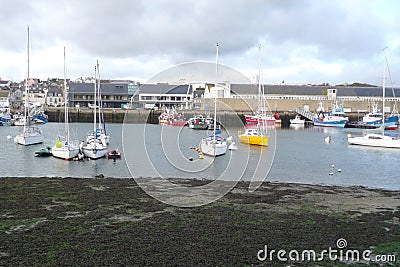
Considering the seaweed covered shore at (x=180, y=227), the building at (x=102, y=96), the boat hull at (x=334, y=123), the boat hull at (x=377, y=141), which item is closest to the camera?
the seaweed covered shore at (x=180, y=227)

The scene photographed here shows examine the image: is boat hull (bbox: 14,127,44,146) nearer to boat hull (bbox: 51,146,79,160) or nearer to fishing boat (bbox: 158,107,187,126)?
boat hull (bbox: 51,146,79,160)

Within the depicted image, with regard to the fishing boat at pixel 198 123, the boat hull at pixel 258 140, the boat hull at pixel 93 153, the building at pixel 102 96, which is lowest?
the boat hull at pixel 93 153

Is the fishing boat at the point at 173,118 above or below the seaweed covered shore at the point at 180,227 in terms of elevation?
above

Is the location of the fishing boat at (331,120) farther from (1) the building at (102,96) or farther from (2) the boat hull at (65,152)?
(2) the boat hull at (65,152)

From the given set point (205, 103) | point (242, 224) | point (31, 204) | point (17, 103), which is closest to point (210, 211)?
point (242, 224)

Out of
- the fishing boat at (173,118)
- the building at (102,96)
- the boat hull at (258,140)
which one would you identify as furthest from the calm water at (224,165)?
the building at (102,96)

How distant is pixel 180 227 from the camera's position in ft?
31.8

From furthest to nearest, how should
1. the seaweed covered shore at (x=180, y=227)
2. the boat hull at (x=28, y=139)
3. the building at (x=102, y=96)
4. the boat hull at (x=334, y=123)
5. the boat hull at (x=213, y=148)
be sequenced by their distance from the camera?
the building at (x=102, y=96) → the boat hull at (x=334, y=123) → the boat hull at (x=28, y=139) → the boat hull at (x=213, y=148) → the seaweed covered shore at (x=180, y=227)

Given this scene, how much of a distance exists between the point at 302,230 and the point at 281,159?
1663 cm

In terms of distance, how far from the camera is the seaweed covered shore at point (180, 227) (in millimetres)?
7777

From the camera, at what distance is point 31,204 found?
456 inches

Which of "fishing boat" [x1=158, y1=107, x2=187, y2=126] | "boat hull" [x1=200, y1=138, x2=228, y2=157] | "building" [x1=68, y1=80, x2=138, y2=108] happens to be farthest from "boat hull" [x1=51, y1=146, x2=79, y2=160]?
"building" [x1=68, y1=80, x2=138, y2=108]

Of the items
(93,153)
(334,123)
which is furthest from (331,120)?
(93,153)

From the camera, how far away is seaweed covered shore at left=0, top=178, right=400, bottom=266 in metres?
7.78
